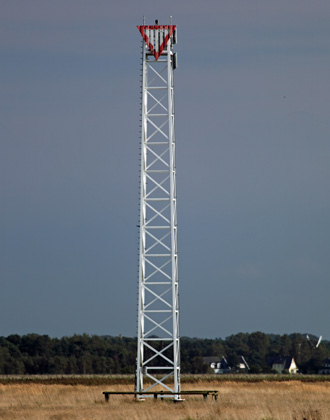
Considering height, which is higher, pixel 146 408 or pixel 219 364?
pixel 219 364

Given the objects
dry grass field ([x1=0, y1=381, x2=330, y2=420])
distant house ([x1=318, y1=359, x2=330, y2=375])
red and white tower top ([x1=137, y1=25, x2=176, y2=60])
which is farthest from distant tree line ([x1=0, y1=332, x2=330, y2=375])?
red and white tower top ([x1=137, y1=25, x2=176, y2=60])

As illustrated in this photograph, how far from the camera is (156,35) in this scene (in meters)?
38.9

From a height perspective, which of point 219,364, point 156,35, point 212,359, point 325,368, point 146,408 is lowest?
point 146,408

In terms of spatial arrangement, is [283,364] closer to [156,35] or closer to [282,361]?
[282,361]

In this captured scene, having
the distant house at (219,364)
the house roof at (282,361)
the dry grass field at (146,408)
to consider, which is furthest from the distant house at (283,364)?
the dry grass field at (146,408)

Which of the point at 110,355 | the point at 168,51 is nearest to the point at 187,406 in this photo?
the point at 168,51

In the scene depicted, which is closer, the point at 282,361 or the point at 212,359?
the point at 282,361

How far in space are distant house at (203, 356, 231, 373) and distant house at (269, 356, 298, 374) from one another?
7741 mm

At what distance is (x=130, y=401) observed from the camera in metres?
37.1

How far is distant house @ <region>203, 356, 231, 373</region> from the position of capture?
15180cm

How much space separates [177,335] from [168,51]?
12.5 m

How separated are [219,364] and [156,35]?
123 m

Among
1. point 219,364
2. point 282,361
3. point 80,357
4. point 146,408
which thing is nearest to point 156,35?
point 146,408

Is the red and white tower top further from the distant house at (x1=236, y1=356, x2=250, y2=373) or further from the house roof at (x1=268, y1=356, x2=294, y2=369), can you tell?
the distant house at (x1=236, y1=356, x2=250, y2=373)
